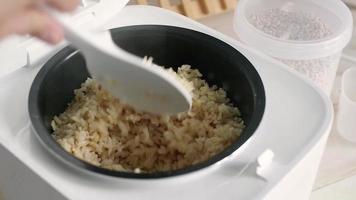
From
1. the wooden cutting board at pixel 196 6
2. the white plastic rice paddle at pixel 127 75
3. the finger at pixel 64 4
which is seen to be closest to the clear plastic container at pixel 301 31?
the wooden cutting board at pixel 196 6

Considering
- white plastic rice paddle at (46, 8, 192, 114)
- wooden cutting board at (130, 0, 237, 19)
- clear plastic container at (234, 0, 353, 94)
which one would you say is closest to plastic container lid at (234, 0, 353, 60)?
clear plastic container at (234, 0, 353, 94)

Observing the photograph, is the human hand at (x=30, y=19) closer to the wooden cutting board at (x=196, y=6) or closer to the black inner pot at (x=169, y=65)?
the black inner pot at (x=169, y=65)

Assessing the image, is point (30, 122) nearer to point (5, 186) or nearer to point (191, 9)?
point (5, 186)

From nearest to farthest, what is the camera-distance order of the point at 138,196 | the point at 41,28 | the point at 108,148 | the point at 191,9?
the point at 41,28
the point at 138,196
the point at 108,148
the point at 191,9

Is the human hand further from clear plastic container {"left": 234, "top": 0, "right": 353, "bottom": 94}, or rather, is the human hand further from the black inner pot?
clear plastic container {"left": 234, "top": 0, "right": 353, "bottom": 94}

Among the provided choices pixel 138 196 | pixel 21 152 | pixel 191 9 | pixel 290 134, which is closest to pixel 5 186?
pixel 21 152

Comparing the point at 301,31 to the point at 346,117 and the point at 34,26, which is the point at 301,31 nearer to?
the point at 346,117
